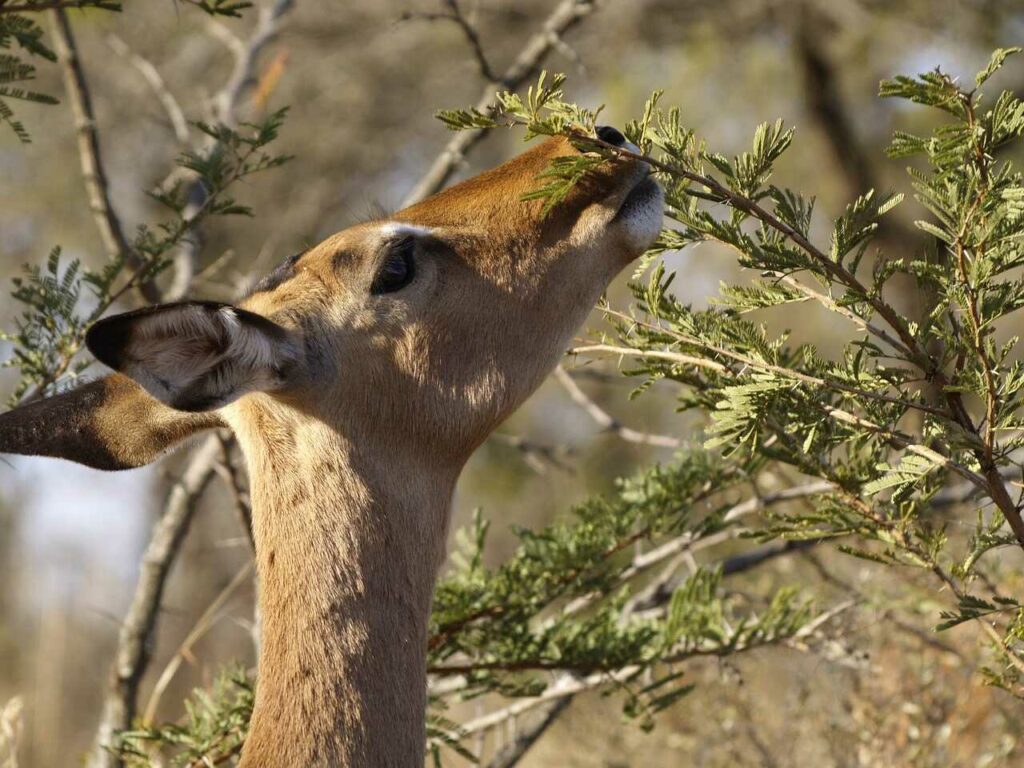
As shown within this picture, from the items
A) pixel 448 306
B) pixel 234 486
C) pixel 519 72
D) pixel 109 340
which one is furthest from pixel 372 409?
pixel 519 72

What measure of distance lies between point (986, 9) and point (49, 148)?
11784mm

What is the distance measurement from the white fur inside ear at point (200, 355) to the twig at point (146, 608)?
5.74 feet

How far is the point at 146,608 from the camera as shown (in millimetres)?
4973

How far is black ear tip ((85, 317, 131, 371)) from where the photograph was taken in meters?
2.76

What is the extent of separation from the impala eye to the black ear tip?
2.90ft

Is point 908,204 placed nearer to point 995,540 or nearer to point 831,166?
point 831,166

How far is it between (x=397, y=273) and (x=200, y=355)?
2.28 ft

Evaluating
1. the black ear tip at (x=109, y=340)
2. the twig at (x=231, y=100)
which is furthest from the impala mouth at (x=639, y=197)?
the twig at (x=231, y=100)

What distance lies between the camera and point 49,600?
1164 centimetres

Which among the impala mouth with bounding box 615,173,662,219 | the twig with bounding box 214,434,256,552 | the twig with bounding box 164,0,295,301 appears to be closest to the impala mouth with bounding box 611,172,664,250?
the impala mouth with bounding box 615,173,662,219

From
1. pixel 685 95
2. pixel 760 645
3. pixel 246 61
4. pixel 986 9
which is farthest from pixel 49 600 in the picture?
pixel 986 9

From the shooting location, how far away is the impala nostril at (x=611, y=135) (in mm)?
3271

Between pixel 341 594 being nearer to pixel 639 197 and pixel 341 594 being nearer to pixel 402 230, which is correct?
pixel 402 230

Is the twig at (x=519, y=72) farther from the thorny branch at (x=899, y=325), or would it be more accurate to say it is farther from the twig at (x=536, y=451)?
the thorny branch at (x=899, y=325)
